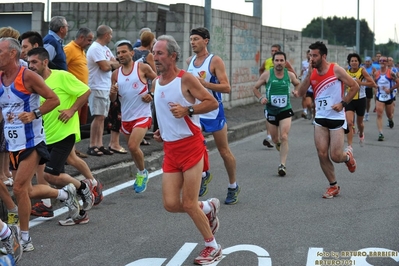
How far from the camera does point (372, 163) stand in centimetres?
1336

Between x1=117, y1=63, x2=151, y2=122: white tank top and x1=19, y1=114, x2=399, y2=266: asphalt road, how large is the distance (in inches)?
38.0

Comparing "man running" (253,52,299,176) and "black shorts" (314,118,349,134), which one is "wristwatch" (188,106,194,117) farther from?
"man running" (253,52,299,176)

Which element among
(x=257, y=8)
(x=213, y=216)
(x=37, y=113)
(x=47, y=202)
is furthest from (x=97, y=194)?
(x=257, y=8)

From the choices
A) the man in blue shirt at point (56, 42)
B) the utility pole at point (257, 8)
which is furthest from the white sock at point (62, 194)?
the utility pole at point (257, 8)

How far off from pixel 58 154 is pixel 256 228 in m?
2.10

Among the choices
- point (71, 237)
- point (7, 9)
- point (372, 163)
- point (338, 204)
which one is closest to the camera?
point (71, 237)

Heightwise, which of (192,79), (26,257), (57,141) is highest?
(192,79)

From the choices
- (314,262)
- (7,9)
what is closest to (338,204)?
(314,262)

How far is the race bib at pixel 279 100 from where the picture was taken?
41.2ft

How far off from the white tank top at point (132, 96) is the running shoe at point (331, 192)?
2.40 metres

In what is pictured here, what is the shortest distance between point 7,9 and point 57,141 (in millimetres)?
13489

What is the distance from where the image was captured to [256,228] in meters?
8.18

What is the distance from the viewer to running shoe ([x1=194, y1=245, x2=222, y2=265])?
679 cm

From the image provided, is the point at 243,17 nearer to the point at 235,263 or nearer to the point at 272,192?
the point at 272,192
